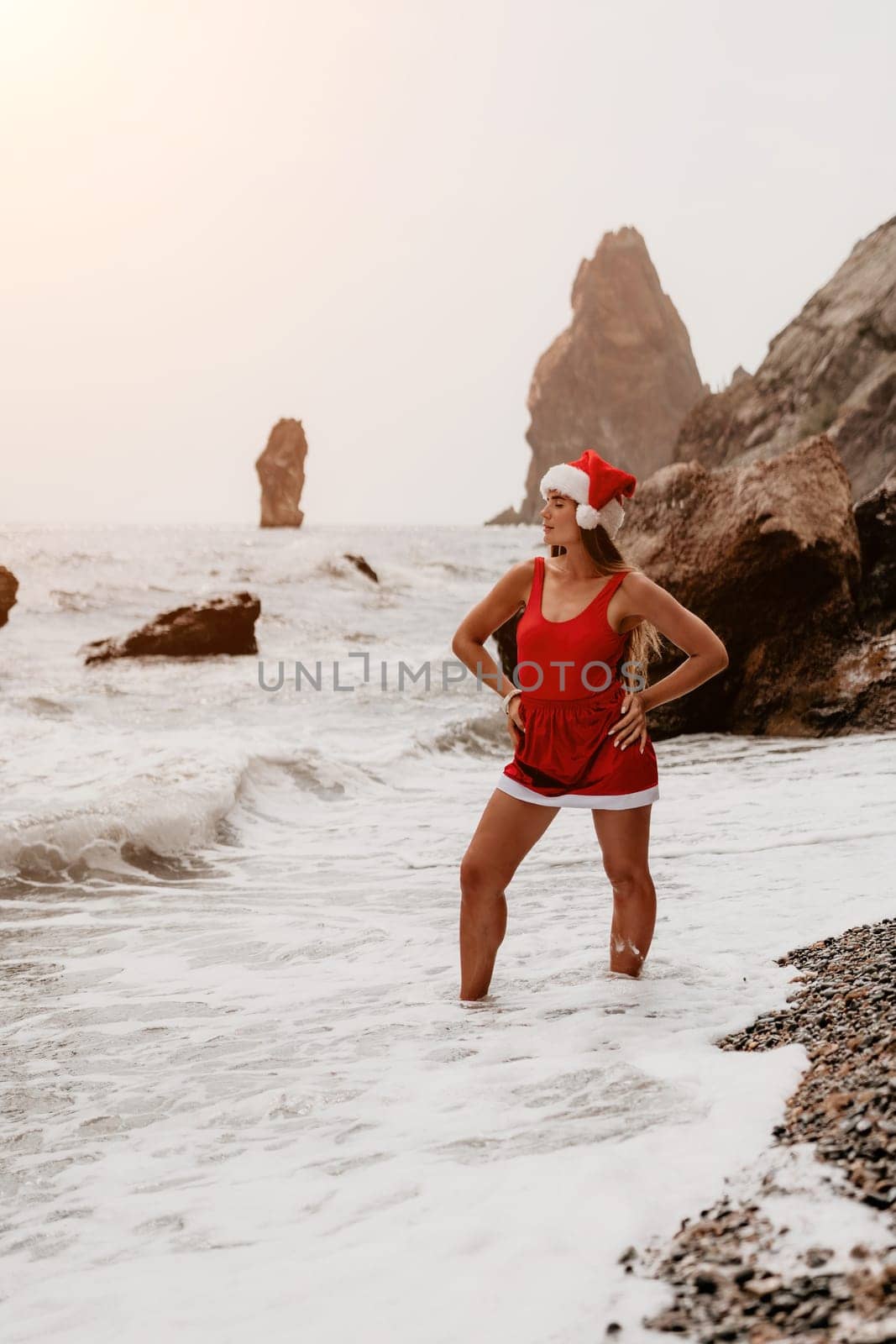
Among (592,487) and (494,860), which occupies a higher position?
(592,487)

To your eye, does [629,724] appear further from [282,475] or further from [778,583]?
[282,475]

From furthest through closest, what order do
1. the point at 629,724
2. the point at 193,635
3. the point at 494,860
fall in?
the point at 193,635 → the point at 494,860 → the point at 629,724

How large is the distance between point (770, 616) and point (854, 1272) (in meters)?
8.36

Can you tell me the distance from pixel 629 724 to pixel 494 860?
2.10ft

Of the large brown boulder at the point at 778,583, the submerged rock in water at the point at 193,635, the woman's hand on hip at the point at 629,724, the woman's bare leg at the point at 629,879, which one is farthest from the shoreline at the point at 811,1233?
the submerged rock in water at the point at 193,635

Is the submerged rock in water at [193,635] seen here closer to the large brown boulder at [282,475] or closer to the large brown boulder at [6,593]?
the large brown boulder at [6,593]

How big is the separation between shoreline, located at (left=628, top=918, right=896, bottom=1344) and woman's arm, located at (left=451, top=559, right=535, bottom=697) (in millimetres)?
1711

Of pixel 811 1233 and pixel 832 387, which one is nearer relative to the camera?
pixel 811 1233

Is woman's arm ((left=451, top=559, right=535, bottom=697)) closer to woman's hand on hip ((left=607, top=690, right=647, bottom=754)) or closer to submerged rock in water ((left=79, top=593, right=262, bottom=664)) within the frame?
woman's hand on hip ((left=607, top=690, right=647, bottom=754))

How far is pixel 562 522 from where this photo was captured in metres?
4.04

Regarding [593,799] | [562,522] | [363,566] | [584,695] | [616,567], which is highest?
[363,566]

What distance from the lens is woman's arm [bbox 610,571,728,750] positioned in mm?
3910

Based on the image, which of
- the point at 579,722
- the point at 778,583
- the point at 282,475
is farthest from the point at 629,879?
the point at 282,475

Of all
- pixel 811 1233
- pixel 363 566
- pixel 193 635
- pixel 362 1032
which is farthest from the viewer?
pixel 363 566
